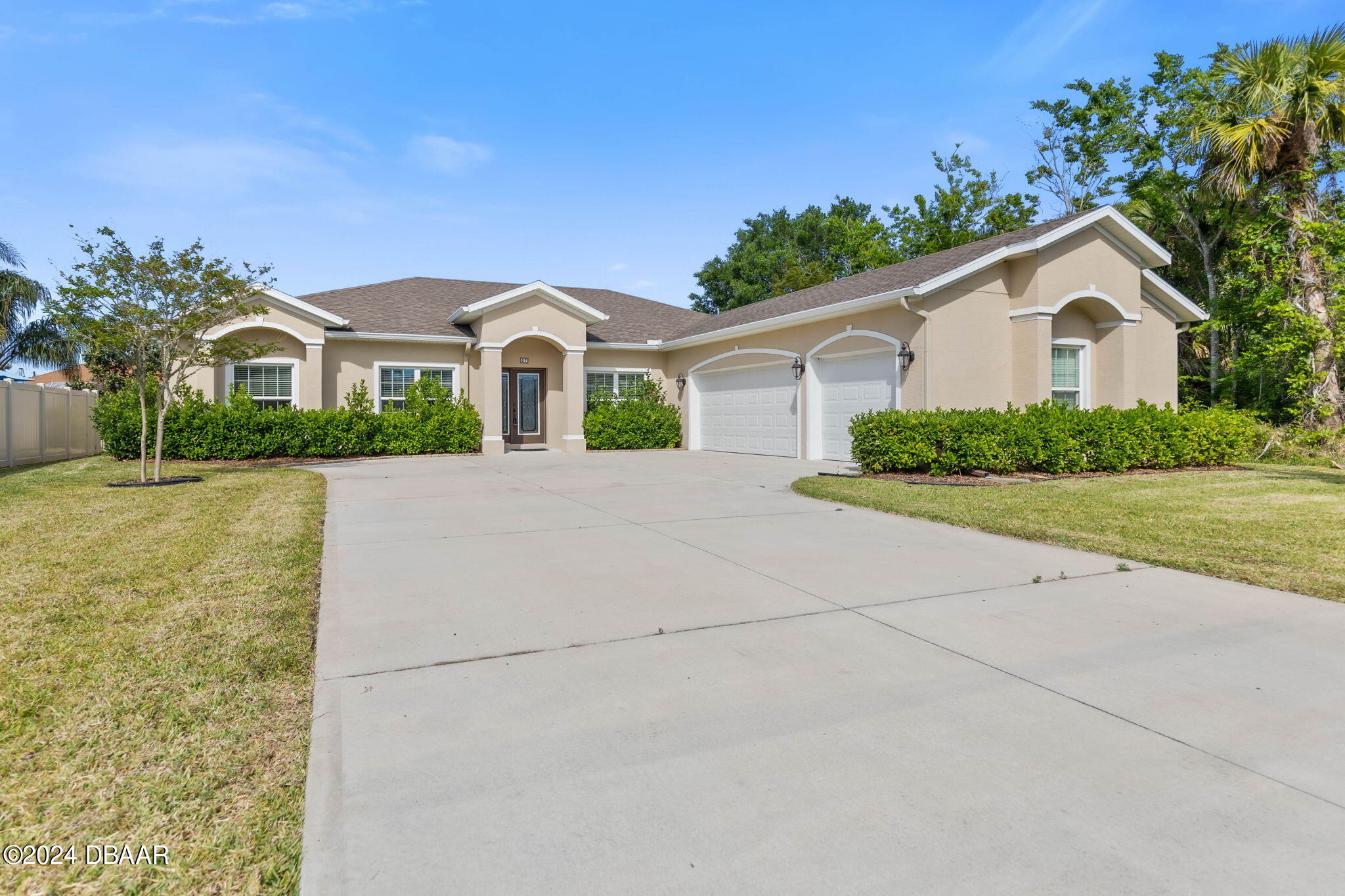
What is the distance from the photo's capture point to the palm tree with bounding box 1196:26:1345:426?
1578 centimetres

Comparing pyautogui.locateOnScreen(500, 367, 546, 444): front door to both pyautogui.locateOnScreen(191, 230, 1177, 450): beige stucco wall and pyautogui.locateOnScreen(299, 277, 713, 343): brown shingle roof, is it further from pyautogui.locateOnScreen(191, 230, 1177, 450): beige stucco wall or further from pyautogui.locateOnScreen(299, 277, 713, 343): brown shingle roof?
pyautogui.locateOnScreen(299, 277, 713, 343): brown shingle roof

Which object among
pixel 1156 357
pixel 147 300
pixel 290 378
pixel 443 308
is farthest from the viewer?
pixel 443 308

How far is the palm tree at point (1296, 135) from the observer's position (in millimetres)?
15781

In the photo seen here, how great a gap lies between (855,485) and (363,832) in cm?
899

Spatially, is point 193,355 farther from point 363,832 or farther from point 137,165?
point 363,832

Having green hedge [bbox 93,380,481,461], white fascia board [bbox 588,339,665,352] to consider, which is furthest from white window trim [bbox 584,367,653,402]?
green hedge [bbox 93,380,481,461]

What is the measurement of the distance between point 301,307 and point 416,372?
124 inches

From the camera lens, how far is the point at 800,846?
→ 2.17 m

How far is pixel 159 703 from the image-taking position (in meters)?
3.06

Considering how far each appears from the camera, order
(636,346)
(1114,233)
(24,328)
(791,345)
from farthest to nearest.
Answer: (24,328), (636,346), (791,345), (1114,233)

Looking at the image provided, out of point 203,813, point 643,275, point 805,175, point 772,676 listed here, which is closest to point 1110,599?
point 772,676

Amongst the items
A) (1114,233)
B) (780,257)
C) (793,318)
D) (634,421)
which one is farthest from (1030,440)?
(780,257)

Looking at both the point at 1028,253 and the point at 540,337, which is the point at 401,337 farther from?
the point at 1028,253

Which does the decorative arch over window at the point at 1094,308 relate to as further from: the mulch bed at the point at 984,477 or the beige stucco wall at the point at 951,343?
the mulch bed at the point at 984,477
